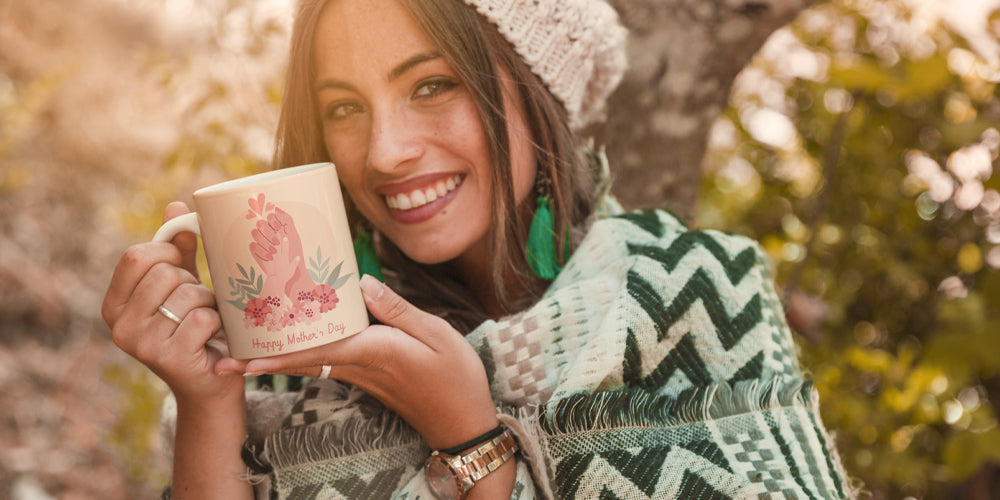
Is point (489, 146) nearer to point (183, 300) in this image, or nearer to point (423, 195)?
point (423, 195)

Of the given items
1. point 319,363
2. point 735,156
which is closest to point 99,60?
point 735,156

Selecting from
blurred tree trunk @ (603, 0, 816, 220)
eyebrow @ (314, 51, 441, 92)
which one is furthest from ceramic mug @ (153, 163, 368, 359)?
blurred tree trunk @ (603, 0, 816, 220)

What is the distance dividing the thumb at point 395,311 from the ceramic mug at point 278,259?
0.05 metres

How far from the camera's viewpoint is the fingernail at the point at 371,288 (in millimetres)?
1167

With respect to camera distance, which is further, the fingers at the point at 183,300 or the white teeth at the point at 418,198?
the white teeth at the point at 418,198

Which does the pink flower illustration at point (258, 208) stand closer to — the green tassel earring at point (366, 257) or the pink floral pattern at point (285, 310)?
the pink floral pattern at point (285, 310)

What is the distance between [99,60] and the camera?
5602 millimetres

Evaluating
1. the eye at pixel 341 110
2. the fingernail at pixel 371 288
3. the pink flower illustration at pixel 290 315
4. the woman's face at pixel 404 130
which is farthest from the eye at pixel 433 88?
the pink flower illustration at pixel 290 315

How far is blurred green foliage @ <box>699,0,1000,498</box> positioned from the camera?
2461 millimetres

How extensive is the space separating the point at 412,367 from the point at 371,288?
18 cm

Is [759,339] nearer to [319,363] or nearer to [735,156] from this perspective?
[319,363]

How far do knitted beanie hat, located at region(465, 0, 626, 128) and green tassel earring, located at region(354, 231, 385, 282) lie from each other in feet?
1.97

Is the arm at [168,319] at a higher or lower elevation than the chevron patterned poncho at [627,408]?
higher

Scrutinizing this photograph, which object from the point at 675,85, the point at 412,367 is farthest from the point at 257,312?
the point at 675,85
